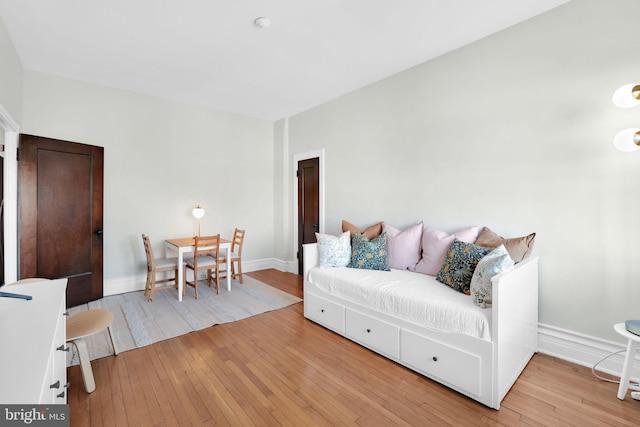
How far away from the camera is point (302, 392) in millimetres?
1984

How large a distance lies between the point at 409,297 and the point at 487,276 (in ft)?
1.86

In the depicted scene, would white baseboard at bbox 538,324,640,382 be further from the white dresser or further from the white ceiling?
the white dresser

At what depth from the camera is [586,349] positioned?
2.29m

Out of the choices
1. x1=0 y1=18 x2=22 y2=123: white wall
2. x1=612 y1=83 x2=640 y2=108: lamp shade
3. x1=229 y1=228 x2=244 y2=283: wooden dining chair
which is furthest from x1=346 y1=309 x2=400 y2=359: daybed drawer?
x1=0 y1=18 x2=22 y2=123: white wall

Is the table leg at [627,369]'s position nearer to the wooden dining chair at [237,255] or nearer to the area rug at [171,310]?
the area rug at [171,310]

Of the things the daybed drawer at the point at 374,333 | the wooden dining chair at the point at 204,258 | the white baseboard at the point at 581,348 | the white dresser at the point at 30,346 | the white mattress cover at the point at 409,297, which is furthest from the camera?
the wooden dining chair at the point at 204,258

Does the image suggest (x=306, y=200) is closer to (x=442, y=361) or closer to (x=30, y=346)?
(x=442, y=361)

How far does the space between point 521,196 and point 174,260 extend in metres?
4.08

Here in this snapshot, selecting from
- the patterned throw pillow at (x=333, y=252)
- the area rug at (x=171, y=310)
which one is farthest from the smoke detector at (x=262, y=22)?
the area rug at (x=171, y=310)

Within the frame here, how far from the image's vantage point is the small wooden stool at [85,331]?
6.36ft

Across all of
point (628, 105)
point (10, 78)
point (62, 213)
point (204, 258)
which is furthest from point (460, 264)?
point (10, 78)

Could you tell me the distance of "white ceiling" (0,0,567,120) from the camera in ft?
7.84

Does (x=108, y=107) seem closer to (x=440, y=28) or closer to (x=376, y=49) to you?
(x=376, y=49)

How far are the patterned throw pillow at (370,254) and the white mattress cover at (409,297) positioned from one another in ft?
0.29
